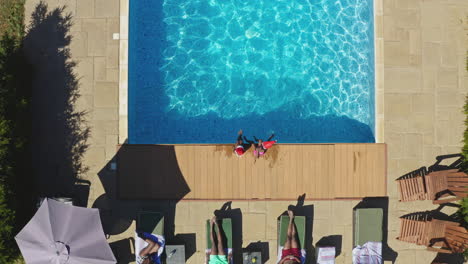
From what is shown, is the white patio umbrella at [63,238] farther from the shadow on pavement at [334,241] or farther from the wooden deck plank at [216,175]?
the shadow on pavement at [334,241]

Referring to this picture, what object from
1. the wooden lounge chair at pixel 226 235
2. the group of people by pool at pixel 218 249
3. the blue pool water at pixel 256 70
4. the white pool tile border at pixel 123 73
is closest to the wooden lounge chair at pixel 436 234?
the blue pool water at pixel 256 70

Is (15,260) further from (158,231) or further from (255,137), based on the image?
(255,137)

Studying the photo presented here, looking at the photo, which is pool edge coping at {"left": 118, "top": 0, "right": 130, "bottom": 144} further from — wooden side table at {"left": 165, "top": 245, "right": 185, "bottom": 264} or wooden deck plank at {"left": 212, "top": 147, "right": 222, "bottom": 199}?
wooden side table at {"left": 165, "top": 245, "right": 185, "bottom": 264}

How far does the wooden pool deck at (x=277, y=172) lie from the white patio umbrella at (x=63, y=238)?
2.62 metres

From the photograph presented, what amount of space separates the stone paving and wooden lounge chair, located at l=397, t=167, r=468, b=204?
416 millimetres

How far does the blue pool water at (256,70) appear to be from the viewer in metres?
12.3

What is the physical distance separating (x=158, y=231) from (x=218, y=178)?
2.52 m

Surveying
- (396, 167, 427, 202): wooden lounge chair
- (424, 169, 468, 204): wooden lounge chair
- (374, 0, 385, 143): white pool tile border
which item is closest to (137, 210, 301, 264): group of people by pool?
(396, 167, 427, 202): wooden lounge chair

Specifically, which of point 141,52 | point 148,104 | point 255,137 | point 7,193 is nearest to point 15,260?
point 7,193

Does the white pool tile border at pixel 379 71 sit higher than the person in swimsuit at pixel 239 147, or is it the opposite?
the white pool tile border at pixel 379 71

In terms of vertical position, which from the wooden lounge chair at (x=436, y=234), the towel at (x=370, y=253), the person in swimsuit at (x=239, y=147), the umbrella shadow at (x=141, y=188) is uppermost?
the person in swimsuit at (x=239, y=147)

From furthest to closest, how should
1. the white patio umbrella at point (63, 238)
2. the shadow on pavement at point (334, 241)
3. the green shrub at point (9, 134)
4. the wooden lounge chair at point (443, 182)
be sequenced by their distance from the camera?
the shadow on pavement at point (334, 241) → the wooden lounge chair at point (443, 182) → the green shrub at point (9, 134) → the white patio umbrella at point (63, 238)

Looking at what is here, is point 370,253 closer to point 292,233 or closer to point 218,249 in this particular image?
point 292,233

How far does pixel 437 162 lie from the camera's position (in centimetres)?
1193
